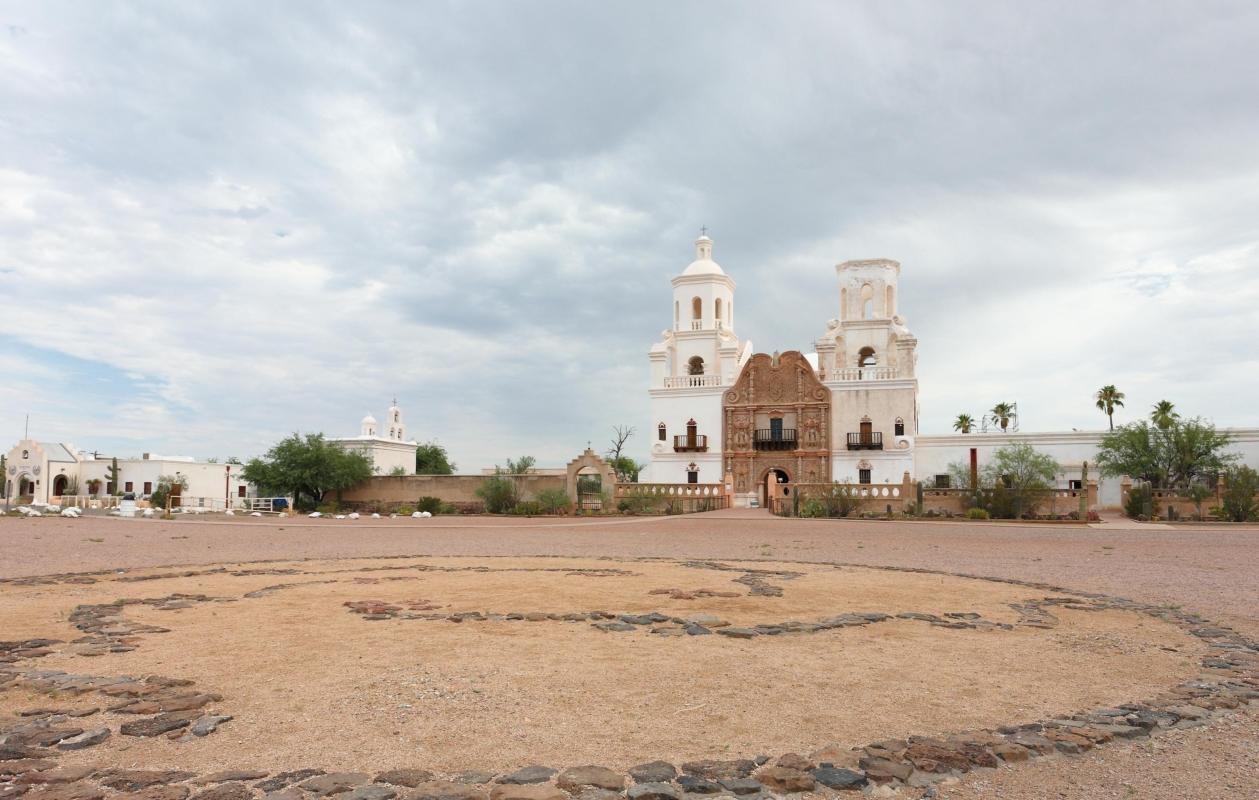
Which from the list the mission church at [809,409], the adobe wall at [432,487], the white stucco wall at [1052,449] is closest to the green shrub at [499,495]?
the adobe wall at [432,487]

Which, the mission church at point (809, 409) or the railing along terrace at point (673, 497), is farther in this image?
the mission church at point (809, 409)

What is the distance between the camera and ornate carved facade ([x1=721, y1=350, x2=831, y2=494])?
52.6 metres

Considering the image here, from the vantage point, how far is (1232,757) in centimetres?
513

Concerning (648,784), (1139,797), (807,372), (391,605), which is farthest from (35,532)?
(807,372)

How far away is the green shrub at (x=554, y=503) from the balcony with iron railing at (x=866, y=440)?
17.4 metres

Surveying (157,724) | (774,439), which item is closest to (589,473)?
(774,439)

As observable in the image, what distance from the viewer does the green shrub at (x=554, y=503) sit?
4256cm

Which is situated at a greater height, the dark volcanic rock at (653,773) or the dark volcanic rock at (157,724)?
the dark volcanic rock at (157,724)

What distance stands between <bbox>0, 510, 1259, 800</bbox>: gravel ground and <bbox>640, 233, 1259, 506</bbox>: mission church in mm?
19662

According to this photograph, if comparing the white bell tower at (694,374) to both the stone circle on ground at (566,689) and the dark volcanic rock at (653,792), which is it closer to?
the stone circle on ground at (566,689)

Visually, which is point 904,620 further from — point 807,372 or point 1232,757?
point 807,372

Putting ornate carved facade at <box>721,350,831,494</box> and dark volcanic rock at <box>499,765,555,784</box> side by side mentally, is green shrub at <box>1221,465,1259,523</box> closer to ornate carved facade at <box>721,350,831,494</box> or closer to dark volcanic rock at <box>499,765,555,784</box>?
ornate carved facade at <box>721,350,831,494</box>

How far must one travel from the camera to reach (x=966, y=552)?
19.6 m

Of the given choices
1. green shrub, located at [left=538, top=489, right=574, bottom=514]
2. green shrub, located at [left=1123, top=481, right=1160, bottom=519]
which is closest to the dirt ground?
green shrub, located at [left=538, top=489, right=574, bottom=514]
